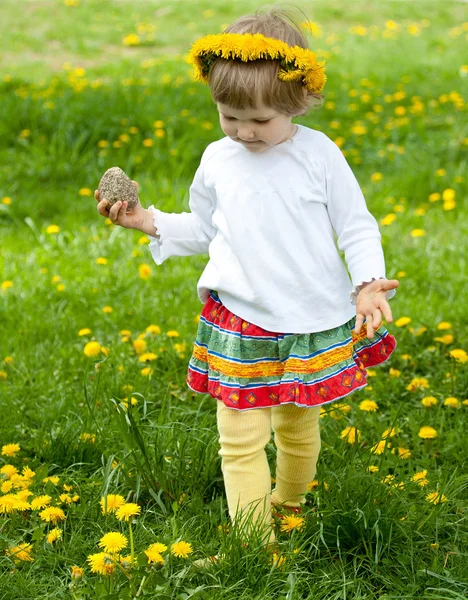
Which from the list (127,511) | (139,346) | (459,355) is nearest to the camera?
(127,511)

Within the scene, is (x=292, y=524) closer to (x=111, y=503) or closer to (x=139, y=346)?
(x=111, y=503)

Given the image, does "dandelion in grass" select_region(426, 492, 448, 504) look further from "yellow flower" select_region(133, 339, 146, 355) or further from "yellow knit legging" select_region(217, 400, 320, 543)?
"yellow flower" select_region(133, 339, 146, 355)

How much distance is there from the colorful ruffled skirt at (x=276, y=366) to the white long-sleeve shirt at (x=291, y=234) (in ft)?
0.12

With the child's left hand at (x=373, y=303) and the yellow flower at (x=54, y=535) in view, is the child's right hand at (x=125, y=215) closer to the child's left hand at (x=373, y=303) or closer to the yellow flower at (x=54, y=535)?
the child's left hand at (x=373, y=303)

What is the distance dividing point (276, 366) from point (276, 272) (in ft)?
0.78

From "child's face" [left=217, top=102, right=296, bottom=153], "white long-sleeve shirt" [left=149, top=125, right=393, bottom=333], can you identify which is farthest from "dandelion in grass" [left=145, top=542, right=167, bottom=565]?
"child's face" [left=217, top=102, right=296, bottom=153]

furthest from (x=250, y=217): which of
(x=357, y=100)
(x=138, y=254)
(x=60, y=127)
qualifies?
(x=357, y=100)

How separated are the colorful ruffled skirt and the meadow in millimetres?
262

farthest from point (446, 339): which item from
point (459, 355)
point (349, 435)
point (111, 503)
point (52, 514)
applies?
point (52, 514)

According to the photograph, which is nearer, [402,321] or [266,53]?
[266,53]

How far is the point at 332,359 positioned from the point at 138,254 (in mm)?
→ 2318

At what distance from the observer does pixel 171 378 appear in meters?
3.17

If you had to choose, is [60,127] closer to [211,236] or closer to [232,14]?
[211,236]

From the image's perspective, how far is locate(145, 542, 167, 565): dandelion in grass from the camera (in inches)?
75.7
